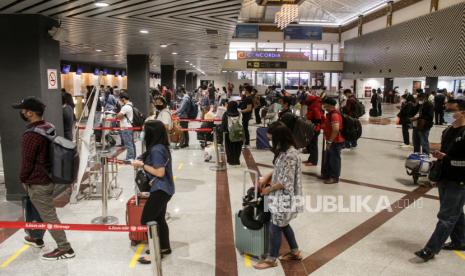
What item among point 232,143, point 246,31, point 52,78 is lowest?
point 232,143

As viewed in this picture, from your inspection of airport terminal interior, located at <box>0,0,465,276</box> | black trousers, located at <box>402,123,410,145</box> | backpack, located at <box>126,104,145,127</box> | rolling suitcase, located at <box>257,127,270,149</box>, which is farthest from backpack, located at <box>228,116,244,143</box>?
black trousers, located at <box>402,123,410,145</box>

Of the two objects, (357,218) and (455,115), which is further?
(357,218)

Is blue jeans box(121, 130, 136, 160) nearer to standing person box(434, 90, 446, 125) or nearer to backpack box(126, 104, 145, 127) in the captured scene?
backpack box(126, 104, 145, 127)

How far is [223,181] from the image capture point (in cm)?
687

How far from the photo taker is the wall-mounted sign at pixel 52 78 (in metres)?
5.89

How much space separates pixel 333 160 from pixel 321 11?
98.5ft

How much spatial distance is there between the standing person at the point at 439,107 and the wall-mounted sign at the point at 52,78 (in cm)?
1488

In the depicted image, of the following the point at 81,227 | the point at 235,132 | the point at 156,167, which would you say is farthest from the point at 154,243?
the point at 235,132

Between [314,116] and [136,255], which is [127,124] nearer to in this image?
[314,116]

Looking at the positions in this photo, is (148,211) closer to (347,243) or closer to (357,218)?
(347,243)

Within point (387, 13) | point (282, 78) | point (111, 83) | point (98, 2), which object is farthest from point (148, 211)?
point (282, 78)

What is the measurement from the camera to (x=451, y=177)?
3.54 metres

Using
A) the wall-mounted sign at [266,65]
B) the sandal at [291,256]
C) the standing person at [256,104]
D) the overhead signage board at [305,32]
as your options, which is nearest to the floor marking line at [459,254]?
the sandal at [291,256]

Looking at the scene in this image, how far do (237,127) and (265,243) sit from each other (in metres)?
4.30
